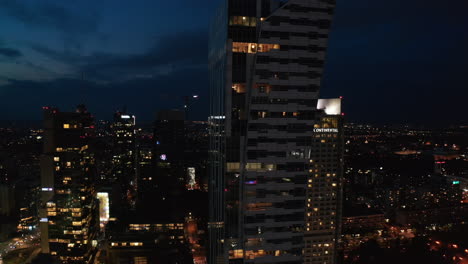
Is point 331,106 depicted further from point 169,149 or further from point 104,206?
point 169,149

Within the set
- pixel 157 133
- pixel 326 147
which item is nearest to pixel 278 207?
pixel 326 147

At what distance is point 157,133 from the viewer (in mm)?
60844

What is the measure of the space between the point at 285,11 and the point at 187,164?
4886 cm

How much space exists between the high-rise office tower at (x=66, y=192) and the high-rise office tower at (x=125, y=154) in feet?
73.2

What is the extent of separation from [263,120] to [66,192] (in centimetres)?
2196

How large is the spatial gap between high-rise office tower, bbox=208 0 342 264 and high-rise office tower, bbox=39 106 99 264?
17052mm

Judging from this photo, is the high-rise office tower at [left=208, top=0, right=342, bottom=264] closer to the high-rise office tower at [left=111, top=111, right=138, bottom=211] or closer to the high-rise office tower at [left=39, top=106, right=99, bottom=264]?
the high-rise office tower at [left=39, top=106, right=99, bottom=264]

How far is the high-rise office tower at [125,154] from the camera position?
55.4m

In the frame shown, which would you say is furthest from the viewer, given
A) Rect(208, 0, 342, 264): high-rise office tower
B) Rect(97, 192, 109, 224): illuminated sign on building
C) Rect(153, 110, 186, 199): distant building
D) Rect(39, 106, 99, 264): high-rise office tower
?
Rect(153, 110, 186, 199): distant building

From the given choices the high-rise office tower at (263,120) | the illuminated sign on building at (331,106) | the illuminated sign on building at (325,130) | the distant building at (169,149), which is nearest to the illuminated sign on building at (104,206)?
the distant building at (169,149)

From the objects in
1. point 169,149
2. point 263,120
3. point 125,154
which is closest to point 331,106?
point 263,120

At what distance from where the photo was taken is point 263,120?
14.7m

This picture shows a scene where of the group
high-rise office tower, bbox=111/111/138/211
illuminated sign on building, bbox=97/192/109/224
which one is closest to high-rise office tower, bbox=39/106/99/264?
illuminated sign on building, bbox=97/192/109/224

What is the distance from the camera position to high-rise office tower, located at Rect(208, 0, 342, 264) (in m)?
13.9
